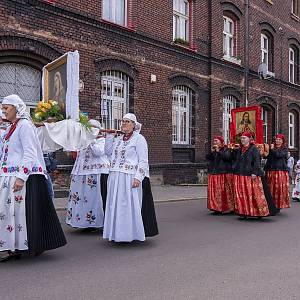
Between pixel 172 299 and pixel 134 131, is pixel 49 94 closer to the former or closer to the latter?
pixel 134 131

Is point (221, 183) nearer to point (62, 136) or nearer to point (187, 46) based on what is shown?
point (62, 136)

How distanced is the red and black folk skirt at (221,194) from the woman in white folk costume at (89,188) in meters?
3.57

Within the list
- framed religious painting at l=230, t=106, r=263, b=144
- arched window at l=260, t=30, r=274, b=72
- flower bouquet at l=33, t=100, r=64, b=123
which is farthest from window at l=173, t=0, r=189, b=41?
flower bouquet at l=33, t=100, r=64, b=123

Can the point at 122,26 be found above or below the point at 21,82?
above

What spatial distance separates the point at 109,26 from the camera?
15094 millimetres

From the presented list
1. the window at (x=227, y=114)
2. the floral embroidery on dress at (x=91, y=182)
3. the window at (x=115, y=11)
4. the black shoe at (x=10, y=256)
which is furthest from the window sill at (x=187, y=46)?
the black shoe at (x=10, y=256)

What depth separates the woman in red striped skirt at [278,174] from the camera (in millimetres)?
11188

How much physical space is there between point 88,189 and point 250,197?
3593 millimetres

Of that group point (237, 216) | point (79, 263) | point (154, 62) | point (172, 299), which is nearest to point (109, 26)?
point (154, 62)

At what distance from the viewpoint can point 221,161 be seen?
11.1m

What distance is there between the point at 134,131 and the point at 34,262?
2.50 meters

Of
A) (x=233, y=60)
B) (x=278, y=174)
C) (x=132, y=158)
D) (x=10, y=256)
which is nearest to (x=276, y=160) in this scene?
(x=278, y=174)

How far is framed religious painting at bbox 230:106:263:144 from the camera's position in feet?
34.2

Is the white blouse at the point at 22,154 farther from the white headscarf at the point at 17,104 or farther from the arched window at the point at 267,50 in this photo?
the arched window at the point at 267,50
